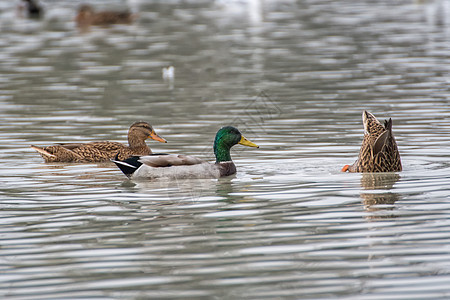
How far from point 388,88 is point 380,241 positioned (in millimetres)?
11256

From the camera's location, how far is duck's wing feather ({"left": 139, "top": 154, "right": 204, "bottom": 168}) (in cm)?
1079

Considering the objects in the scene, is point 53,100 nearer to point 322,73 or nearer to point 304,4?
point 322,73

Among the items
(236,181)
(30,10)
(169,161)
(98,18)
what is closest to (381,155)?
(236,181)

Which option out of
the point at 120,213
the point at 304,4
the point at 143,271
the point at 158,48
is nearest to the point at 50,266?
the point at 143,271

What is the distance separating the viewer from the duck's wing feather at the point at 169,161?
1079 cm

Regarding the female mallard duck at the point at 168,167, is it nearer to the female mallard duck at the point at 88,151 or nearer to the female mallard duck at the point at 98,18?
the female mallard duck at the point at 88,151

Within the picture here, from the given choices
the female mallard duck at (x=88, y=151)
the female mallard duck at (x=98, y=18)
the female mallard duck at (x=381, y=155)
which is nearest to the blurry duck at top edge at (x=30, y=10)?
the female mallard duck at (x=98, y=18)

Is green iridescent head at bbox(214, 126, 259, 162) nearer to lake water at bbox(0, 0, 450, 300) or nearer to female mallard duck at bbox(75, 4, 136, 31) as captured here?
lake water at bbox(0, 0, 450, 300)

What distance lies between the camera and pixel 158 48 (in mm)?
27672

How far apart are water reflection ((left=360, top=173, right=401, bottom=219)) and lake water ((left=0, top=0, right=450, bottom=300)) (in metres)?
0.03

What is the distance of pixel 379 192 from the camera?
9664 millimetres

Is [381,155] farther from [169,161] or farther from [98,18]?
[98,18]

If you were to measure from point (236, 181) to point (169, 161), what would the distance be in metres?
0.82

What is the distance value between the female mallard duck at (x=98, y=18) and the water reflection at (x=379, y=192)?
2572 cm
